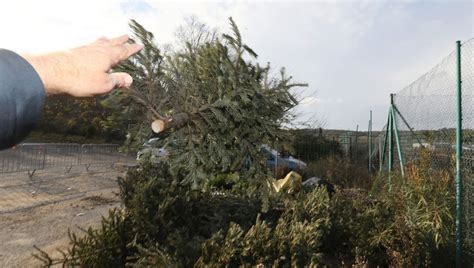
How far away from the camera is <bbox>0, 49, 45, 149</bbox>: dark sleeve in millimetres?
824

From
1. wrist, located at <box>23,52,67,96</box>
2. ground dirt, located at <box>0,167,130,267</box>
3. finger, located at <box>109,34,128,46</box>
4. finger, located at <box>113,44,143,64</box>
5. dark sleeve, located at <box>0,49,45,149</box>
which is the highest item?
finger, located at <box>109,34,128,46</box>

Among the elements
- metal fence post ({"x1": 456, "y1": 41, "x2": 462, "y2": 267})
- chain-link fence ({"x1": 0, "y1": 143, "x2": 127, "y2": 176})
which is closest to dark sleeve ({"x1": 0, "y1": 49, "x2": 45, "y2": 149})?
metal fence post ({"x1": 456, "y1": 41, "x2": 462, "y2": 267})

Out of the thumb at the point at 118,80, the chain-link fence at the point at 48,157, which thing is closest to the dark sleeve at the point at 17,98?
the thumb at the point at 118,80

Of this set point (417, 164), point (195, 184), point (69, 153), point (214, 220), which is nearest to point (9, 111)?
point (195, 184)

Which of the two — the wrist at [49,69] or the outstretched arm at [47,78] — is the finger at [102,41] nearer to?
the outstretched arm at [47,78]

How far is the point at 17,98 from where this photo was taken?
2.75 ft

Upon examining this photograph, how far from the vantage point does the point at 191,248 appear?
3.60 metres

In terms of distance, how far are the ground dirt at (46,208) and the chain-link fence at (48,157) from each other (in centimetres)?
29

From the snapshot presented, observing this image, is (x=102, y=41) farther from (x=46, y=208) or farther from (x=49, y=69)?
(x=46, y=208)

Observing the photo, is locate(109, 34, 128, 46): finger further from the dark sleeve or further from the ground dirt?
the ground dirt

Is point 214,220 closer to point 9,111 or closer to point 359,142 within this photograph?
point 9,111

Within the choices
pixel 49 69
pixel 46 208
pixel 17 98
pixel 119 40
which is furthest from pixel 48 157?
pixel 17 98

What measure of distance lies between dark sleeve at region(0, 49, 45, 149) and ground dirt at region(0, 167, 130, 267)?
378 cm

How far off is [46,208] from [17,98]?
8.50m
